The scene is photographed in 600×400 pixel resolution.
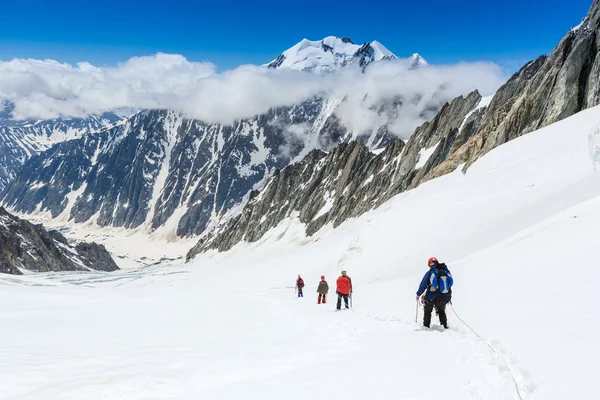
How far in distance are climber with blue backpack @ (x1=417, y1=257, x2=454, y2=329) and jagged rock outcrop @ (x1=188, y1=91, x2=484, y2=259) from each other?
62015 millimetres

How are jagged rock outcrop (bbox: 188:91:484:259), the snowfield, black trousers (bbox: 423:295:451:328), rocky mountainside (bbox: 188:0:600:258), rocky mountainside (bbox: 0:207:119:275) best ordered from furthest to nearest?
rocky mountainside (bbox: 0:207:119:275) < jagged rock outcrop (bbox: 188:91:484:259) < rocky mountainside (bbox: 188:0:600:258) < black trousers (bbox: 423:295:451:328) < the snowfield

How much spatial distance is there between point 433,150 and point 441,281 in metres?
75.0

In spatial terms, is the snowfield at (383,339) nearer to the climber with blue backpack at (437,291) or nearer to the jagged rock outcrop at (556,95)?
the climber with blue backpack at (437,291)

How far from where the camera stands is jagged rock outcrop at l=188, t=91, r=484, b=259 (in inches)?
3223

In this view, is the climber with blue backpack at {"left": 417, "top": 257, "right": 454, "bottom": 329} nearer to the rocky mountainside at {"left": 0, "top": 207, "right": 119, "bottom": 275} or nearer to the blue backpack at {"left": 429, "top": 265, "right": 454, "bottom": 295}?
the blue backpack at {"left": 429, "top": 265, "right": 454, "bottom": 295}

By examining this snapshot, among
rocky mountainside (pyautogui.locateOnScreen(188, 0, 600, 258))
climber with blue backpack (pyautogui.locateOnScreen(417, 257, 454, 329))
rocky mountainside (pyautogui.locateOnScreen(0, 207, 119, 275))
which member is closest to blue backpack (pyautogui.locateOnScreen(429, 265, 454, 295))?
climber with blue backpack (pyautogui.locateOnScreen(417, 257, 454, 329))

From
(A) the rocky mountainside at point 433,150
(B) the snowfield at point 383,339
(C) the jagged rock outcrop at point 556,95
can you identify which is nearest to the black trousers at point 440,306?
(B) the snowfield at point 383,339

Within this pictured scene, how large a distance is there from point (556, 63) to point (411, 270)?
4079 cm

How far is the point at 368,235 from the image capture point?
41.6 meters

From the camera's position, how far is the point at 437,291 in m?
12.8

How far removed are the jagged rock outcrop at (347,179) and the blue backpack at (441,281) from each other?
62.1m

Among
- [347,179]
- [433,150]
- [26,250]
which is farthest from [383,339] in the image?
[26,250]

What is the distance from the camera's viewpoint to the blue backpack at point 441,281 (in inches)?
496

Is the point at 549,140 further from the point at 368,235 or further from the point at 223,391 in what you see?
the point at 223,391
